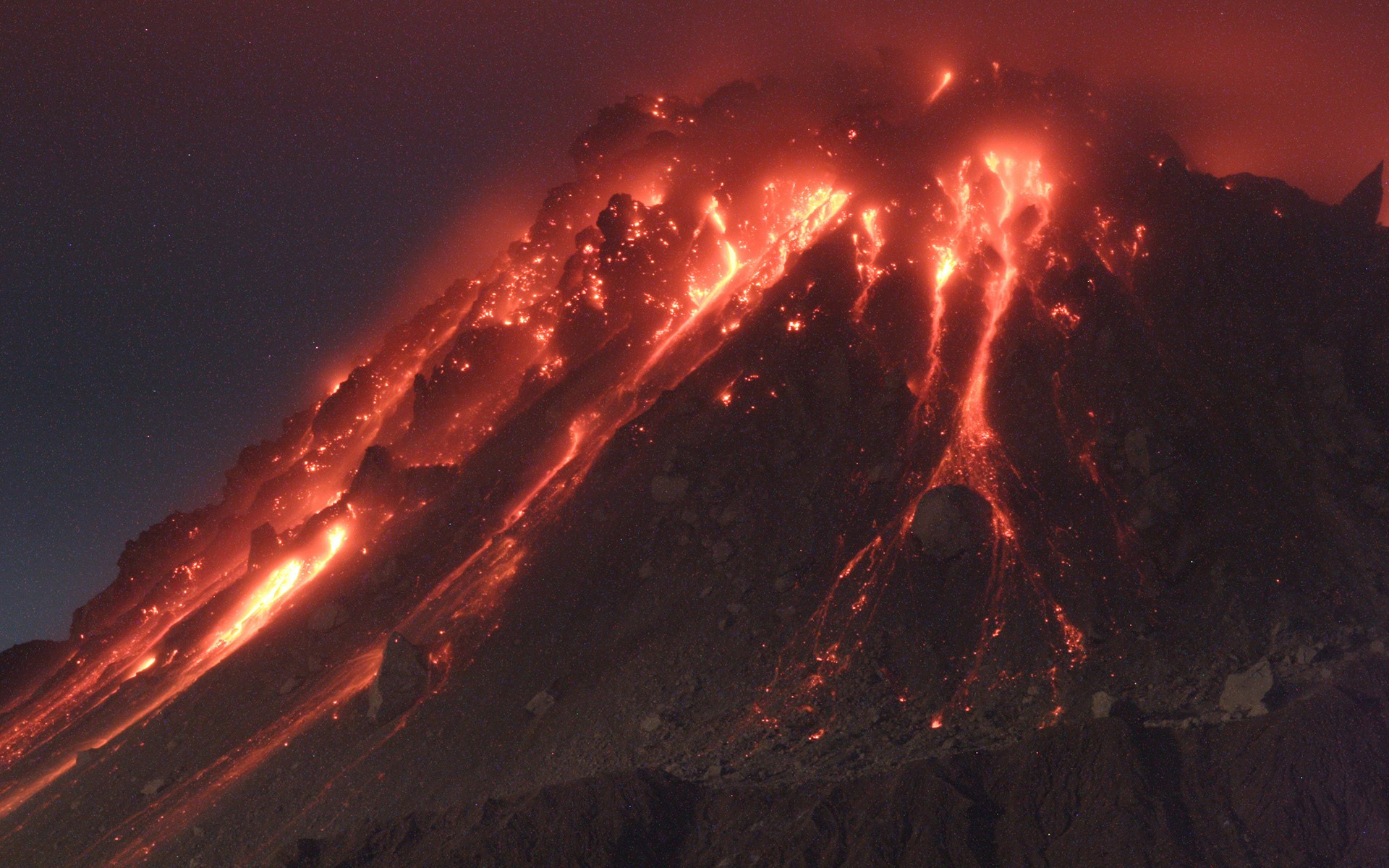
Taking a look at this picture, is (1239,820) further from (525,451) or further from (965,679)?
(525,451)

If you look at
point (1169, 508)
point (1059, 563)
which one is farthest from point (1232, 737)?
point (1169, 508)

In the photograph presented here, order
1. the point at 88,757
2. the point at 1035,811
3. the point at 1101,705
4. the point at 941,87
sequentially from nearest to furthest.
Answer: the point at 1035,811
the point at 1101,705
the point at 88,757
the point at 941,87

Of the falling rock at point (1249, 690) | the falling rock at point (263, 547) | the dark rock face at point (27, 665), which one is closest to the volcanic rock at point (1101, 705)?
the falling rock at point (1249, 690)

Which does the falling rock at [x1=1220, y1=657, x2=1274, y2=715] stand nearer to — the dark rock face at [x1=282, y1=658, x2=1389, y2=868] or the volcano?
the volcano

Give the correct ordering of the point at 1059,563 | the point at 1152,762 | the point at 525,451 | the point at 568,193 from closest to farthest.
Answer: the point at 1152,762, the point at 1059,563, the point at 525,451, the point at 568,193

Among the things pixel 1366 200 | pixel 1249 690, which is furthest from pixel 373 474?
pixel 1366 200

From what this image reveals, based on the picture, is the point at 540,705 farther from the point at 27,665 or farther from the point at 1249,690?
the point at 27,665
